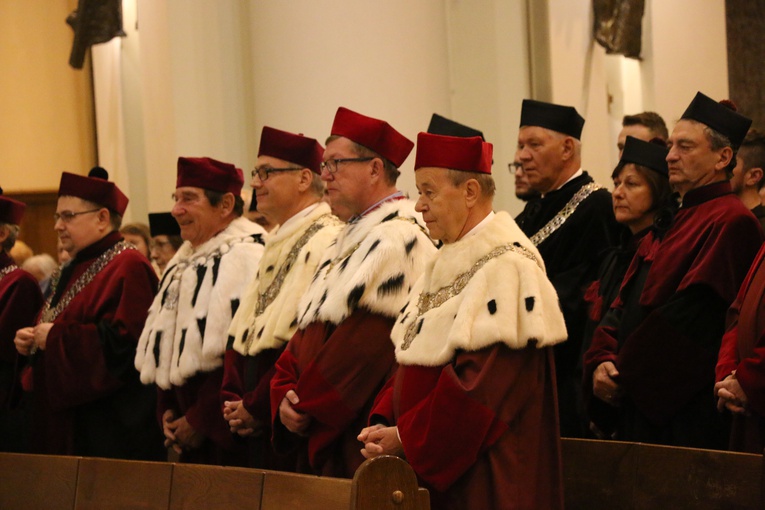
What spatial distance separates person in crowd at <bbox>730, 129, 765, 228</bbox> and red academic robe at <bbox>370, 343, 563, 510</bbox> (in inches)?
72.2

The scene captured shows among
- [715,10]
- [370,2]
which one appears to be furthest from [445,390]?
[715,10]

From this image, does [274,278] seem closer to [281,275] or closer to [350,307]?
[281,275]

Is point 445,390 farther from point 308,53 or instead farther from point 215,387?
point 308,53

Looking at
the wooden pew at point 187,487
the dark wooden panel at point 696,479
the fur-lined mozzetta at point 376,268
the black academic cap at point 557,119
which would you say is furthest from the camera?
the black academic cap at point 557,119

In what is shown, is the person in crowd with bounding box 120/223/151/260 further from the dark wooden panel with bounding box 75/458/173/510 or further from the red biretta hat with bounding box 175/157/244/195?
the dark wooden panel with bounding box 75/458/173/510

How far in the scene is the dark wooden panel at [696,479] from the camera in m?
3.20

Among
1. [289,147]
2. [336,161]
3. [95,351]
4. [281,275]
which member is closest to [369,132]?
[336,161]

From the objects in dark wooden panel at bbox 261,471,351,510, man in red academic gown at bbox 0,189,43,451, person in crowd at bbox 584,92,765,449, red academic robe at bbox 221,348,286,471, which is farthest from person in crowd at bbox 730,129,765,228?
man in red academic gown at bbox 0,189,43,451

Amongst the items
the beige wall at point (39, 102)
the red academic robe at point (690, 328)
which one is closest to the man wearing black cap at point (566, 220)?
the red academic robe at point (690, 328)

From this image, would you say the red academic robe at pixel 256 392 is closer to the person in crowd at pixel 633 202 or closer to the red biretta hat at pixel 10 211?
the person in crowd at pixel 633 202

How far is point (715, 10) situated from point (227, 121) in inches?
184

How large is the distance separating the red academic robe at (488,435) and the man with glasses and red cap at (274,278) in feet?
4.13

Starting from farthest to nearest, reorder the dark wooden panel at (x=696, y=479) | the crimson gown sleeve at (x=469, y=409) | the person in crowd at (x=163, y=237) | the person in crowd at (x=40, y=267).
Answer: the person in crowd at (x=40, y=267)
the person in crowd at (x=163, y=237)
the crimson gown sleeve at (x=469, y=409)
the dark wooden panel at (x=696, y=479)

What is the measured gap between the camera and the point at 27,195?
38.3 feet
